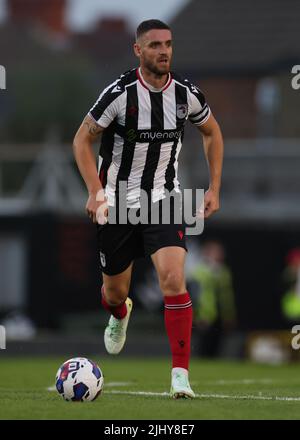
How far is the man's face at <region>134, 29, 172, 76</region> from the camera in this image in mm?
9070

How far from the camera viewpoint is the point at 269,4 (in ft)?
122

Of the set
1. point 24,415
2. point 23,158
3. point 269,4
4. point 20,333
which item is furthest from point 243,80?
point 24,415

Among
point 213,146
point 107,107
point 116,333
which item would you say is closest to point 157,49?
point 107,107

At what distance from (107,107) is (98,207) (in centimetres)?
72

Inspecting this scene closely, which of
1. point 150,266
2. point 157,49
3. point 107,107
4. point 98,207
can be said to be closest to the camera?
point 98,207

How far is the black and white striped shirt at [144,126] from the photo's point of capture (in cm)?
930

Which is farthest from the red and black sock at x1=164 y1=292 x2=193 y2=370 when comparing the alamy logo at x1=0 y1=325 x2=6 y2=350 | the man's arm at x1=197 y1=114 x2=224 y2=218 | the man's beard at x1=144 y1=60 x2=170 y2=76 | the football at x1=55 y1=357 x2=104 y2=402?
the alamy logo at x1=0 y1=325 x2=6 y2=350

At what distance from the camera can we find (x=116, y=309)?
1077 centimetres

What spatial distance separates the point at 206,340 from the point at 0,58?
4045 centimetres

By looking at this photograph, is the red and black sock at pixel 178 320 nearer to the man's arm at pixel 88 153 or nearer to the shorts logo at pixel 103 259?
the man's arm at pixel 88 153

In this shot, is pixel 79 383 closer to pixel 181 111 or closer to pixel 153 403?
pixel 153 403

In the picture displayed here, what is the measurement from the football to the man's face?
202 centimetres

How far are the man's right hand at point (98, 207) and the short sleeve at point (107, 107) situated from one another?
1.84 feet
